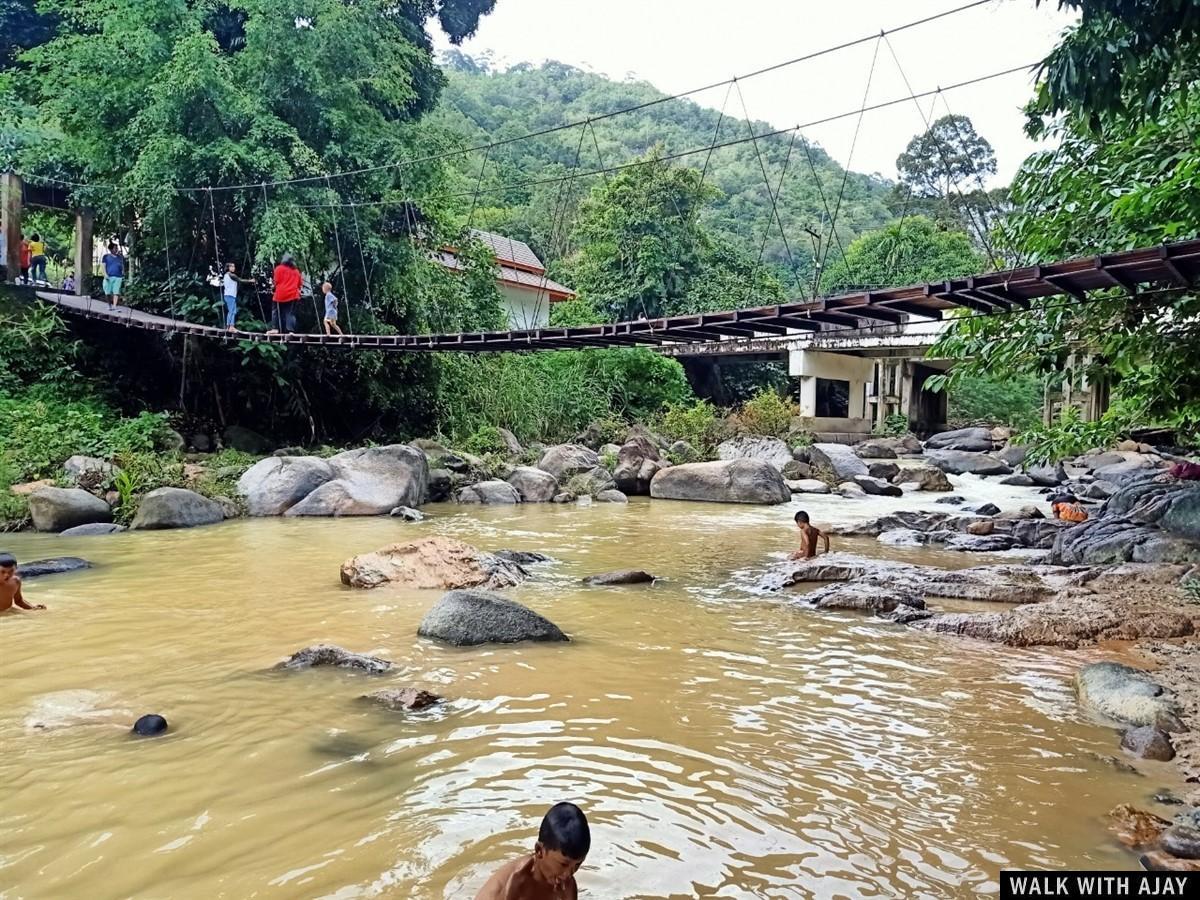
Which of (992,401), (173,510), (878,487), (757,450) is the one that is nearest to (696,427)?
(757,450)

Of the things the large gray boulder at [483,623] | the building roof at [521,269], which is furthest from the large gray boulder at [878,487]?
the large gray boulder at [483,623]

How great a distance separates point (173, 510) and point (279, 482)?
1.34 metres

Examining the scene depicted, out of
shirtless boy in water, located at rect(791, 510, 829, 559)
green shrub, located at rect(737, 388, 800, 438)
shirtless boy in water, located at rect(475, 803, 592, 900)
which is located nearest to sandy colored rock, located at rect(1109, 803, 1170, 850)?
shirtless boy in water, located at rect(475, 803, 592, 900)

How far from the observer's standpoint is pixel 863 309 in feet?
21.6

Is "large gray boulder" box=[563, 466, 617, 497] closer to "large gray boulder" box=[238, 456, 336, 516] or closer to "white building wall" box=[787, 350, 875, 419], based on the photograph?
"large gray boulder" box=[238, 456, 336, 516]

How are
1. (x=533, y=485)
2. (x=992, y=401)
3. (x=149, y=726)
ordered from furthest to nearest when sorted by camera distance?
(x=992, y=401) → (x=533, y=485) → (x=149, y=726)

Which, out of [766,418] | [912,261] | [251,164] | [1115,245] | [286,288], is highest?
[912,261]

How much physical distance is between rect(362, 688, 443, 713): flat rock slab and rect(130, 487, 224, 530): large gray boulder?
19.6ft

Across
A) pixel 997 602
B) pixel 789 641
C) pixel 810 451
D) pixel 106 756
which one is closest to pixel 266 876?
pixel 106 756

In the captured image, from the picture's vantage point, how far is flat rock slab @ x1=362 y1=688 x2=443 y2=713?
3.55 meters

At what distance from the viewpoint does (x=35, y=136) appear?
38.5ft

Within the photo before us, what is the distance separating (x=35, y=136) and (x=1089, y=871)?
13.9 m

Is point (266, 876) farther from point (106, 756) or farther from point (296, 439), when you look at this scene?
point (296, 439)

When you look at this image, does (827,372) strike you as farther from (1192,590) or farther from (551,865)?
(551,865)
